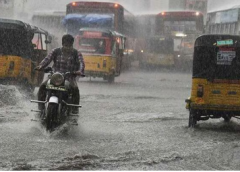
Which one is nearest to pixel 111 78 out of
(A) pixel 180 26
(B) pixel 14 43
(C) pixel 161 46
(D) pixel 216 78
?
(B) pixel 14 43

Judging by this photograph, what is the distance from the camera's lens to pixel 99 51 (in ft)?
91.6

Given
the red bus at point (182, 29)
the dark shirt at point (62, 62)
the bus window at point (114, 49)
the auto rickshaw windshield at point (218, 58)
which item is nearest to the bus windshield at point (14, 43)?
the dark shirt at point (62, 62)

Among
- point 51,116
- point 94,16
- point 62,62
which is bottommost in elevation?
point 51,116

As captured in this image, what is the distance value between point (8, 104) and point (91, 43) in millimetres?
13364

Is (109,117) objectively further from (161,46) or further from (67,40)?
(161,46)

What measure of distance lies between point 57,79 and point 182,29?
33090mm

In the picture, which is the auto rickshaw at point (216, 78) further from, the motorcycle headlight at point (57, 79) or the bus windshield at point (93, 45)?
the bus windshield at point (93, 45)

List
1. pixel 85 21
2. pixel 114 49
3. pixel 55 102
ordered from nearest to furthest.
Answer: pixel 55 102
pixel 114 49
pixel 85 21

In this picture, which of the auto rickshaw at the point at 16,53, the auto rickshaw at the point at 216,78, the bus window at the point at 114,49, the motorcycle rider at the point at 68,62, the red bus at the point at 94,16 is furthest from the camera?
the red bus at the point at 94,16

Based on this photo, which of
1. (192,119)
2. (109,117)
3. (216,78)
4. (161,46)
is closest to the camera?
(216,78)

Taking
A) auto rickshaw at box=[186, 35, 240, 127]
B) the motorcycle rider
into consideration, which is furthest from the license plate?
the motorcycle rider

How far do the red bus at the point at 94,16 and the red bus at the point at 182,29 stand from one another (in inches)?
283

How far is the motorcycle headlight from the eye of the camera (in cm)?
977

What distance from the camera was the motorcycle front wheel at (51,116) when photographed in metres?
9.56
